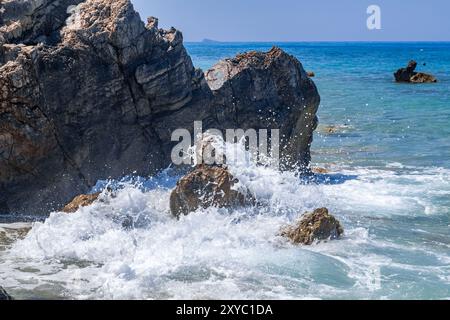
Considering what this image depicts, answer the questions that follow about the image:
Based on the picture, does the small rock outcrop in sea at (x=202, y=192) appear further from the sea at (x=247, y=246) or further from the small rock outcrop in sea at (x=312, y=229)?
the small rock outcrop in sea at (x=312, y=229)

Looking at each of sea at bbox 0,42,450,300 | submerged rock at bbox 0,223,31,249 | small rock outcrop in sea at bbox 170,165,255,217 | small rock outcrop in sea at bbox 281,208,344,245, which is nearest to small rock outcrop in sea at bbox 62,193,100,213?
sea at bbox 0,42,450,300

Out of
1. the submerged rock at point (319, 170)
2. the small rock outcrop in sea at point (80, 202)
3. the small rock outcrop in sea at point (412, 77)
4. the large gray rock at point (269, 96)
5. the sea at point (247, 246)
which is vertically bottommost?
the small rock outcrop in sea at point (412, 77)

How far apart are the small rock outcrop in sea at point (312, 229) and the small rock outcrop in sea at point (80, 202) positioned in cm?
342

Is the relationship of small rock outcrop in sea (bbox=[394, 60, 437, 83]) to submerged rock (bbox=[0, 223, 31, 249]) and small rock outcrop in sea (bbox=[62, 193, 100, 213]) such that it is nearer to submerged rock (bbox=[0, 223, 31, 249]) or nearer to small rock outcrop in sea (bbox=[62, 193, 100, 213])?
small rock outcrop in sea (bbox=[62, 193, 100, 213])

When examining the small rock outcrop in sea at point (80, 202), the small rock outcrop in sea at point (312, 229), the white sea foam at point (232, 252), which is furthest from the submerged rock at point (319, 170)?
the small rock outcrop in sea at point (80, 202)

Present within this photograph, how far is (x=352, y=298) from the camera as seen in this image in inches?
347

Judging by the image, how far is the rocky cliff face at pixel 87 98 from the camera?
12547 mm

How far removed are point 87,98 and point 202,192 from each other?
10.4 ft

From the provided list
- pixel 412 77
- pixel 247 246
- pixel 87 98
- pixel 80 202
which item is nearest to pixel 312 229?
pixel 247 246

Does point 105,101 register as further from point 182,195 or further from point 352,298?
point 352,298

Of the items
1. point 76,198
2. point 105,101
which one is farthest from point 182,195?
point 105,101

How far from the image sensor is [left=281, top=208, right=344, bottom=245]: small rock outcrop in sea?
11.0 meters

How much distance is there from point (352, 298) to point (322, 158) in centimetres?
1133

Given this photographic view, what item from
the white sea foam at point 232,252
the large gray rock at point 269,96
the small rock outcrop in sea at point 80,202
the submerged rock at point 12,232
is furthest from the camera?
the large gray rock at point 269,96
